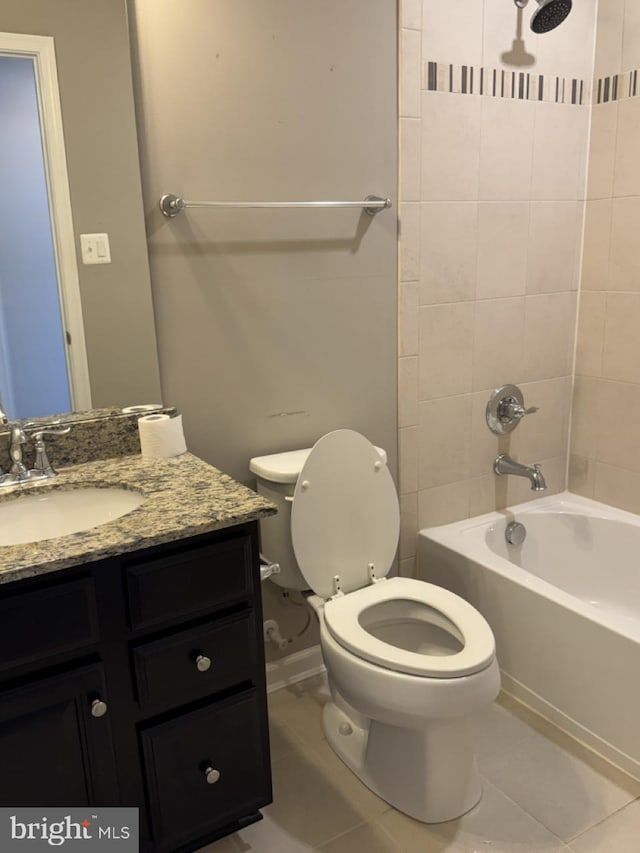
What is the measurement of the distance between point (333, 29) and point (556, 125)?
0.89 metres

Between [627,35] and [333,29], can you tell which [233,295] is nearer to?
[333,29]

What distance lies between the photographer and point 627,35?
2.29m

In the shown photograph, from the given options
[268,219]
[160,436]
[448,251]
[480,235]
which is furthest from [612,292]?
[160,436]

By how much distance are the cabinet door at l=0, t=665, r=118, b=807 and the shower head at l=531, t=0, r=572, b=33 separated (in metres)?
2.13

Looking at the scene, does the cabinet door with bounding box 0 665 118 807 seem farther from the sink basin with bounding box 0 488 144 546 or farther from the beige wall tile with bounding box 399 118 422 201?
the beige wall tile with bounding box 399 118 422 201

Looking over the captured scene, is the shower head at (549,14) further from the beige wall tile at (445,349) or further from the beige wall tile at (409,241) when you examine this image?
the beige wall tile at (445,349)

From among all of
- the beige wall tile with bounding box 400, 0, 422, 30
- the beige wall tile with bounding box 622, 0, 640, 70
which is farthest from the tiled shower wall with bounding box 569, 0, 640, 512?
the beige wall tile with bounding box 400, 0, 422, 30

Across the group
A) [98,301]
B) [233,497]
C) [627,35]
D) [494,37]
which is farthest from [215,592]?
[627,35]

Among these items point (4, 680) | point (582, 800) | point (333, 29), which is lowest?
point (582, 800)

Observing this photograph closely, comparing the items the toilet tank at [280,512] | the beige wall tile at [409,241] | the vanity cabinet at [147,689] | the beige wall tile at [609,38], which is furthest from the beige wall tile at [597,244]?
the vanity cabinet at [147,689]

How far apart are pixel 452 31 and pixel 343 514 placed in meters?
1.48

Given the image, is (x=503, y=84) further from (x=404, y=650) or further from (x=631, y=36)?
(x=404, y=650)

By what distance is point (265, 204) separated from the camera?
75.0 inches

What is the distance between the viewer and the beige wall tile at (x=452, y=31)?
2076 mm
